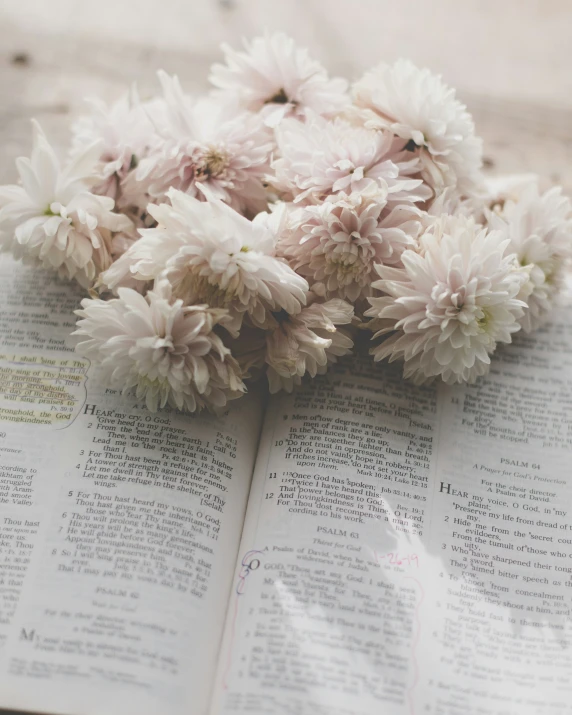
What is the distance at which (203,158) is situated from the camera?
679 mm

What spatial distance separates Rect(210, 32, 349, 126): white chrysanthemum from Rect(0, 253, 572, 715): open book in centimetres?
26

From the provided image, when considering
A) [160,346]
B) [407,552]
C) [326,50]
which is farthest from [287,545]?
[326,50]

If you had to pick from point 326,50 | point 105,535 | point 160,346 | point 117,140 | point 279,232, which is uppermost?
point 326,50

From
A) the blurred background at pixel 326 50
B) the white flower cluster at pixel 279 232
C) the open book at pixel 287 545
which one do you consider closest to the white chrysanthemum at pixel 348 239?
the white flower cluster at pixel 279 232

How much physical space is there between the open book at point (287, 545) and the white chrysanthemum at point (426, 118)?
212 mm

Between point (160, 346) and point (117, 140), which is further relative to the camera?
point (117, 140)

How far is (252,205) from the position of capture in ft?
2.34

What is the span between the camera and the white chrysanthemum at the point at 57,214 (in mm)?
672

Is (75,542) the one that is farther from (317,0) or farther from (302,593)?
(317,0)

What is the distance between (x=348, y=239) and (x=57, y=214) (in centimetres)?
27

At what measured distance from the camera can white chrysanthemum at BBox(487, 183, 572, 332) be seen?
0.73 meters

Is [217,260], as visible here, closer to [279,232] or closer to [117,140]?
[279,232]

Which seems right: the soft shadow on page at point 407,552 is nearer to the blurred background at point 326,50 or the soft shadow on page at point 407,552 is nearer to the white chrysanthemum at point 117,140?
the white chrysanthemum at point 117,140

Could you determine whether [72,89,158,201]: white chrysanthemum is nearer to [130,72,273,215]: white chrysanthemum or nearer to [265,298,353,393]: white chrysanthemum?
[130,72,273,215]: white chrysanthemum
